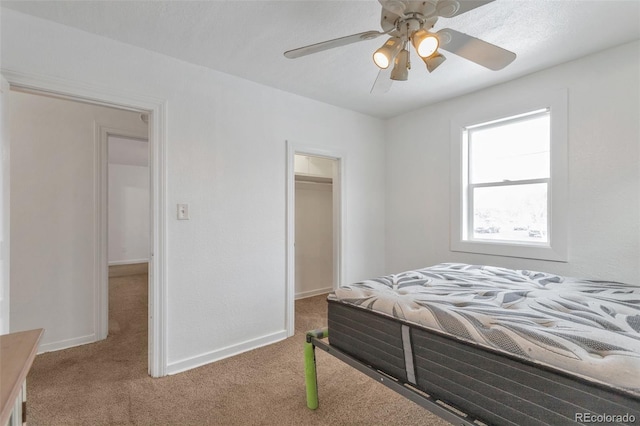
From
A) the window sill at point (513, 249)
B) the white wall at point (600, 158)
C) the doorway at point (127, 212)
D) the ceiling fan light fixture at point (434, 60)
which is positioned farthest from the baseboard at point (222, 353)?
the doorway at point (127, 212)

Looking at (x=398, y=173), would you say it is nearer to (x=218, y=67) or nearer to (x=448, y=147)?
(x=448, y=147)

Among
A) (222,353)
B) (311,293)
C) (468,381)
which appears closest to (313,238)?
(311,293)

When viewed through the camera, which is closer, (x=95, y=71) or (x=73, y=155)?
(x=95, y=71)

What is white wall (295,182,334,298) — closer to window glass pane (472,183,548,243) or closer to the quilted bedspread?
window glass pane (472,183,548,243)

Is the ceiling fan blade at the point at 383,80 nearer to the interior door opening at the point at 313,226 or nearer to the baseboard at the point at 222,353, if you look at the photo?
the interior door opening at the point at 313,226

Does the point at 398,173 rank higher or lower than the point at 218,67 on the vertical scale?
lower

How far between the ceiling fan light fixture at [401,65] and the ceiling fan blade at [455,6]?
23 centimetres

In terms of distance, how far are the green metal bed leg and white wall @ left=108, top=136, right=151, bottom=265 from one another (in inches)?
250

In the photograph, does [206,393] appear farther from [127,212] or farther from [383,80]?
[127,212]

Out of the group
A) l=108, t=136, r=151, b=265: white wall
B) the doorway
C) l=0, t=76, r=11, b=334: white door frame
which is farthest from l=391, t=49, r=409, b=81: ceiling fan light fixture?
l=108, t=136, r=151, b=265: white wall

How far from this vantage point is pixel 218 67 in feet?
7.94

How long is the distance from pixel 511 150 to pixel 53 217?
13.7 feet

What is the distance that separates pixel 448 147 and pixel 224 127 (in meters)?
2.28

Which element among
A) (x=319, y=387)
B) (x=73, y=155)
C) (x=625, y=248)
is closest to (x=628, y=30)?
(x=625, y=248)
